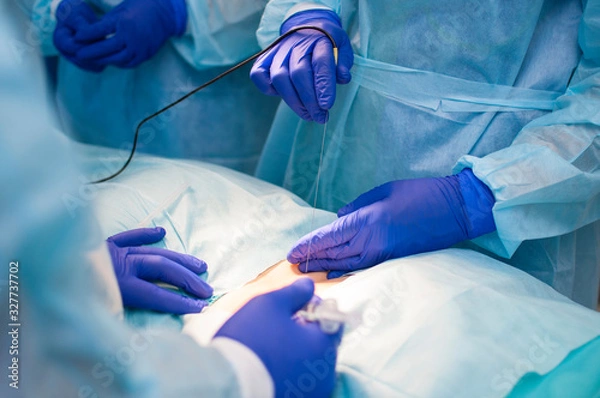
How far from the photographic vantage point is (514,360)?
82cm

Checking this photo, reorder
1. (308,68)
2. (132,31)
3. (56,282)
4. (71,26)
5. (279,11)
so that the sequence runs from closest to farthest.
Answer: (56,282) → (308,68) → (279,11) → (132,31) → (71,26)

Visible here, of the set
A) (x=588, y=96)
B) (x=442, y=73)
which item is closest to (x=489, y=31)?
(x=442, y=73)

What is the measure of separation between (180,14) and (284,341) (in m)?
1.28

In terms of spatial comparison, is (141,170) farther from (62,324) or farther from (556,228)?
(556,228)

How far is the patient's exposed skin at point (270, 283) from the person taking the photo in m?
1.02

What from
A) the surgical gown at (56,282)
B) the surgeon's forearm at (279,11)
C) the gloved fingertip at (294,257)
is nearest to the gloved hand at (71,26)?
the surgeon's forearm at (279,11)

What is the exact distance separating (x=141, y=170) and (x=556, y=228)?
1076 millimetres

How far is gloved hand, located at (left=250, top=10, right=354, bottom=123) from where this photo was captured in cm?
124

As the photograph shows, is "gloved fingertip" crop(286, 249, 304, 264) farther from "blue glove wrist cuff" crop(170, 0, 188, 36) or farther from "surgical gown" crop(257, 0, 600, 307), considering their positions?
"blue glove wrist cuff" crop(170, 0, 188, 36)

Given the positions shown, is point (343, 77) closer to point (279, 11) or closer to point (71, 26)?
point (279, 11)

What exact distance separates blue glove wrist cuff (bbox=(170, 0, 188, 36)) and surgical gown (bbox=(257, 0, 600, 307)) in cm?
35

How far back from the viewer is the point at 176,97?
1.77 m

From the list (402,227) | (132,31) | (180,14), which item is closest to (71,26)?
(132,31)

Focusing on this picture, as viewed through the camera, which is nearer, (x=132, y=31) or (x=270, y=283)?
(x=270, y=283)
